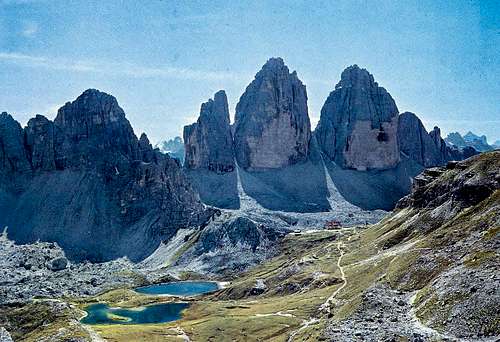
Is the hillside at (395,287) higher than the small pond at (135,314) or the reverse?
higher

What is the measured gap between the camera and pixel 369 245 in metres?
167

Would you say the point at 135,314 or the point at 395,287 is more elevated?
the point at 395,287

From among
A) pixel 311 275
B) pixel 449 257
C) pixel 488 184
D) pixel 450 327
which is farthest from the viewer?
pixel 311 275

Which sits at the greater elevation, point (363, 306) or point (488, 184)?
point (488, 184)

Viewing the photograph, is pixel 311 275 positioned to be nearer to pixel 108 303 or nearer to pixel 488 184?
pixel 488 184

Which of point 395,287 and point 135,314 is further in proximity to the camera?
point 135,314

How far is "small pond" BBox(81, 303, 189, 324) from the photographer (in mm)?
161125

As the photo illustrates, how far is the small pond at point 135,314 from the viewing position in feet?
529

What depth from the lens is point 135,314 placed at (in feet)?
571

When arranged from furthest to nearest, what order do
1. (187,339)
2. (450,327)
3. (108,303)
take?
(108,303) → (187,339) → (450,327)

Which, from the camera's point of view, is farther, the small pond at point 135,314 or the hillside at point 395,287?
the small pond at point 135,314

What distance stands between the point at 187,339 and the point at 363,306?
4455 cm

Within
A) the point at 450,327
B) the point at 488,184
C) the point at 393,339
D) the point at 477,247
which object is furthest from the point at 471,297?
the point at 488,184

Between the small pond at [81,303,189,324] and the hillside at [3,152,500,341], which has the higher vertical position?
the hillside at [3,152,500,341]
